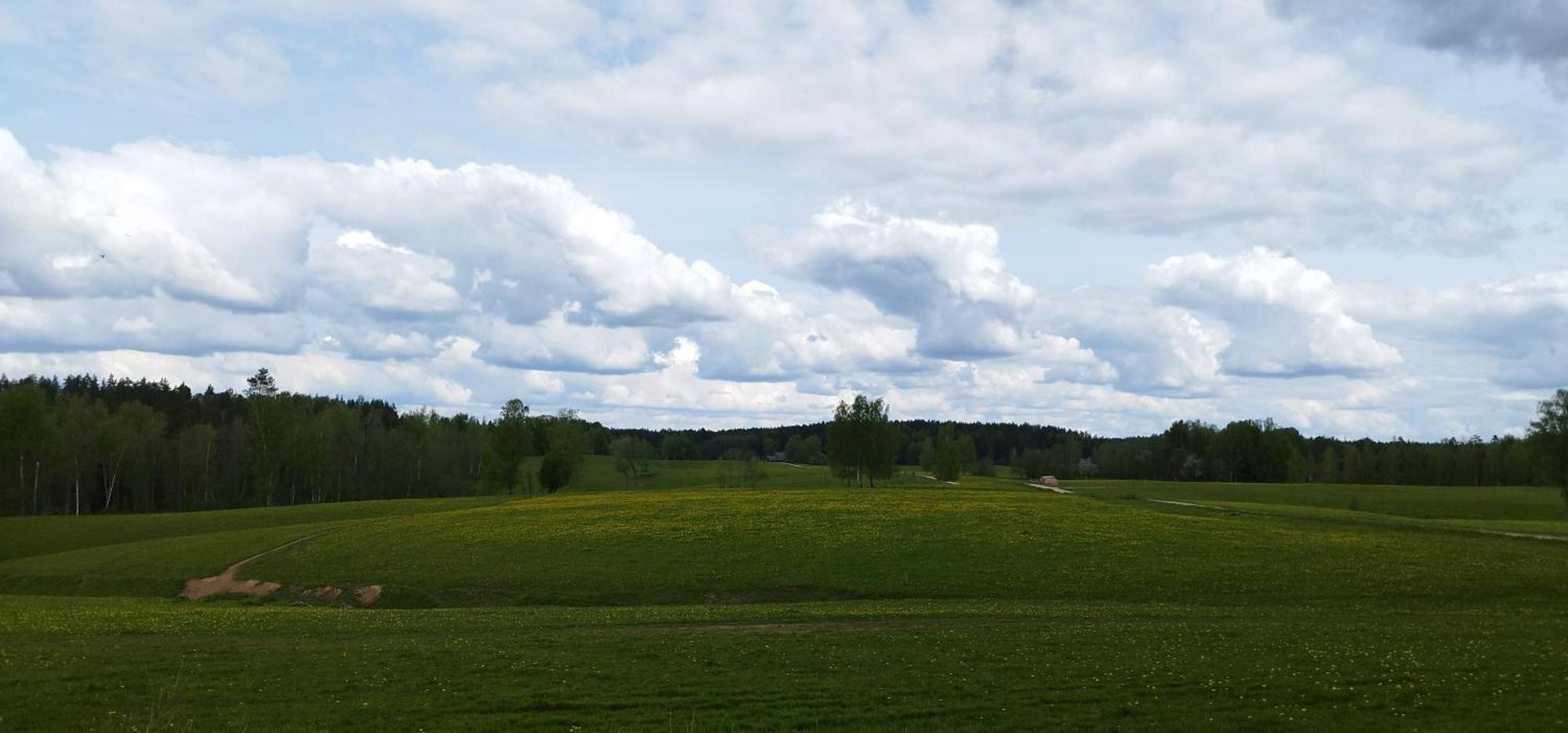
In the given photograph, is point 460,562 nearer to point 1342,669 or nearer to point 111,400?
point 1342,669

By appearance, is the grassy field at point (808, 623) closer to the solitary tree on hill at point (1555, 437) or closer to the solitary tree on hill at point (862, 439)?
the solitary tree on hill at point (1555, 437)

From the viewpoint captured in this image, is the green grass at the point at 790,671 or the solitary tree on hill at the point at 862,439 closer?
the green grass at the point at 790,671

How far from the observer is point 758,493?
3469 inches

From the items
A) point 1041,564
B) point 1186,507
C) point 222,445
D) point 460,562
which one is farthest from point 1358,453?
point 222,445

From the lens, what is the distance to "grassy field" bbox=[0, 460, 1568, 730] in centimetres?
2133

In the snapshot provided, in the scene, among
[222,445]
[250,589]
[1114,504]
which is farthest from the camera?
[222,445]

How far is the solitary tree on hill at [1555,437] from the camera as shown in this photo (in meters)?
91.6

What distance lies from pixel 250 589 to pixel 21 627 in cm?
1996

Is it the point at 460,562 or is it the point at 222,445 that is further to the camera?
the point at 222,445

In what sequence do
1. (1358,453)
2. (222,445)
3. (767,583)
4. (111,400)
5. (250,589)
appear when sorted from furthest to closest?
(1358,453), (111,400), (222,445), (250,589), (767,583)

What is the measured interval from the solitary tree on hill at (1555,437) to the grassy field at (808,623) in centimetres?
2550

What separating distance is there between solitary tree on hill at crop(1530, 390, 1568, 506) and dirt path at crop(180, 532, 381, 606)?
353ft

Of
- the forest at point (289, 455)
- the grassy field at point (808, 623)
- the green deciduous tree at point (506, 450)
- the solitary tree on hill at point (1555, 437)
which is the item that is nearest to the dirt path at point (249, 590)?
the grassy field at point (808, 623)

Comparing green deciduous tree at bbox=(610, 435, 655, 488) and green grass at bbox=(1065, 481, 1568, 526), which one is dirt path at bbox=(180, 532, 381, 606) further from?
green deciduous tree at bbox=(610, 435, 655, 488)
